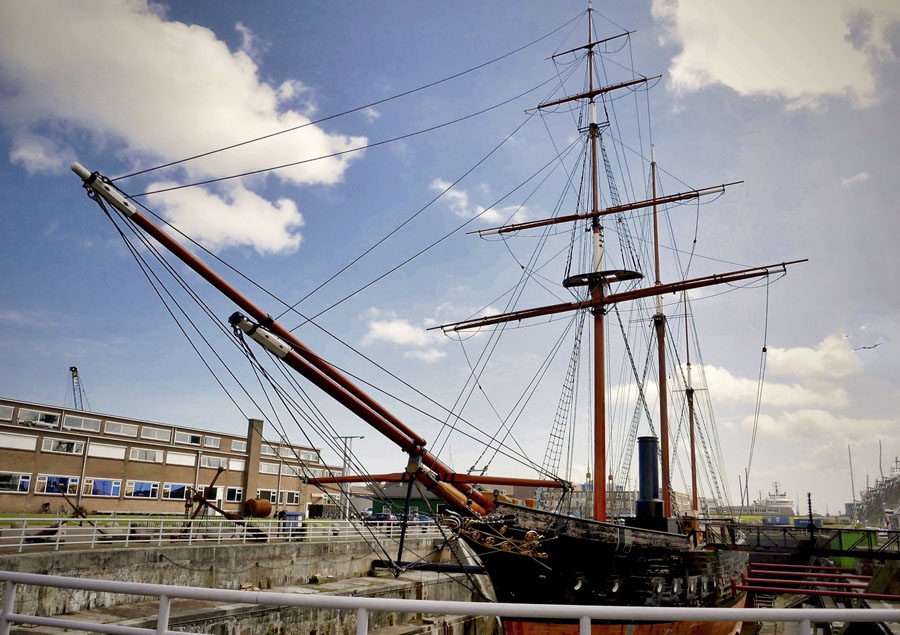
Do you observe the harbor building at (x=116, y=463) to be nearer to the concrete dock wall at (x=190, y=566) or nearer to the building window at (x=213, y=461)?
the building window at (x=213, y=461)

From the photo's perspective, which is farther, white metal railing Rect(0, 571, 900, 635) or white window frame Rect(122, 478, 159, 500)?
white window frame Rect(122, 478, 159, 500)

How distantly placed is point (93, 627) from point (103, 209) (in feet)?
31.4

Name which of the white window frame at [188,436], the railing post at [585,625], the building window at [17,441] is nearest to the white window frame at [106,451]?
the building window at [17,441]

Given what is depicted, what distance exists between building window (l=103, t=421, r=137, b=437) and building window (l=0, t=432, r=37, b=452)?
20.5 ft

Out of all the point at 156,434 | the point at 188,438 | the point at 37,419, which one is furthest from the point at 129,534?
the point at 188,438

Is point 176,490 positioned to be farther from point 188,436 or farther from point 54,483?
point 54,483

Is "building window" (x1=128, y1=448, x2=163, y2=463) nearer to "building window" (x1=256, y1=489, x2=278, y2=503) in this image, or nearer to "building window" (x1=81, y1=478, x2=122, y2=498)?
"building window" (x1=81, y1=478, x2=122, y2=498)

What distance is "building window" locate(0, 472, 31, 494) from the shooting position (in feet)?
110

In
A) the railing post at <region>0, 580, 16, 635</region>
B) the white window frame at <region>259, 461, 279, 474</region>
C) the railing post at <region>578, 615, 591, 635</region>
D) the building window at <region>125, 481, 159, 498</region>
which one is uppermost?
the white window frame at <region>259, 461, 279, 474</region>

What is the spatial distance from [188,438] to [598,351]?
35.4m

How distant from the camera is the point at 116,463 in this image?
39.4 metres

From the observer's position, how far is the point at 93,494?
3762 centimetres

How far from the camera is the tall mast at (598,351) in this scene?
21219mm

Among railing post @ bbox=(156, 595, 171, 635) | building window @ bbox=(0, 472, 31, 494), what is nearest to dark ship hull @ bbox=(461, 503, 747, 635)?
railing post @ bbox=(156, 595, 171, 635)
